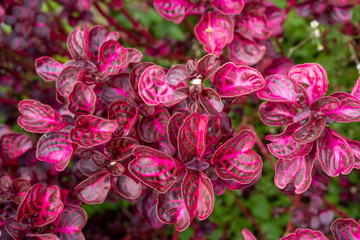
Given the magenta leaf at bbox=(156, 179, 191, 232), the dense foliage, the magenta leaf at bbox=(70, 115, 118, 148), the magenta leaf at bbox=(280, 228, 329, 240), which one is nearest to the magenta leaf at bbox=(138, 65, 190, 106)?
the dense foliage

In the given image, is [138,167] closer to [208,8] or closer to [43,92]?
[208,8]

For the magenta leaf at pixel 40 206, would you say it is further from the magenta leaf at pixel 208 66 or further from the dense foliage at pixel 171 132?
the magenta leaf at pixel 208 66

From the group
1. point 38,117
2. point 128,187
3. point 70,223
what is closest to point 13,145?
point 38,117

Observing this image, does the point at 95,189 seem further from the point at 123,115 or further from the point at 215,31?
the point at 215,31

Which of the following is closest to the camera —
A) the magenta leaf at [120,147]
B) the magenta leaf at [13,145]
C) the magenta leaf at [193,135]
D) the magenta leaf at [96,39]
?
the magenta leaf at [193,135]

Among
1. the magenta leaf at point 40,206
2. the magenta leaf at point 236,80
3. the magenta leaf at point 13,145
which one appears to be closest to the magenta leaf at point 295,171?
the magenta leaf at point 236,80
